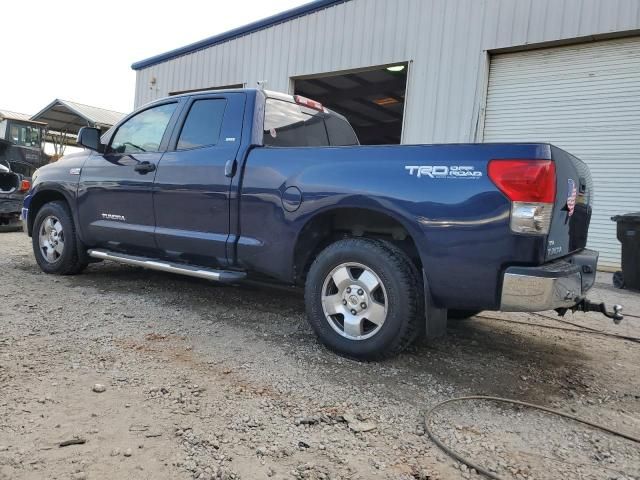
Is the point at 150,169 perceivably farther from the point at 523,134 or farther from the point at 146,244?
the point at 523,134

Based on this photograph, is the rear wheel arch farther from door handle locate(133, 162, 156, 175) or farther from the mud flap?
door handle locate(133, 162, 156, 175)

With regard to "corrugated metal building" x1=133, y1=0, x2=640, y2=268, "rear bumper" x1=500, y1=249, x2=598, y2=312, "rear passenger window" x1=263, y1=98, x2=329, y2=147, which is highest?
"corrugated metal building" x1=133, y1=0, x2=640, y2=268

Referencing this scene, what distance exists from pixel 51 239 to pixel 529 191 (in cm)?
503

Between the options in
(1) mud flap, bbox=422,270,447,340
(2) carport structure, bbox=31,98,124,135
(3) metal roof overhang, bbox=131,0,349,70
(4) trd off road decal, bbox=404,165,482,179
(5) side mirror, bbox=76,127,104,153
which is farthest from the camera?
(2) carport structure, bbox=31,98,124,135

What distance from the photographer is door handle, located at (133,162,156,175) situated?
447cm

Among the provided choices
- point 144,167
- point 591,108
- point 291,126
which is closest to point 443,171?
point 291,126

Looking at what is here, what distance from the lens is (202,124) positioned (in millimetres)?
4348

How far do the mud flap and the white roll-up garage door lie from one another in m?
6.37

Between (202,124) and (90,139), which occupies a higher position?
(202,124)

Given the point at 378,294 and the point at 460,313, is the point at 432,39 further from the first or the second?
the point at 378,294

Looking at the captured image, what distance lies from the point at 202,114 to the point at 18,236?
23.0 ft

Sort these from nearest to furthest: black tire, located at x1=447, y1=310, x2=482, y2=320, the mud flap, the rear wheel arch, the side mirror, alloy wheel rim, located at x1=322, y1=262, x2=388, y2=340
Result: 1. the mud flap
2. alloy wheel rim, located at x1=322, y1=262, x2=388, y2=340
3. the rear wheel arch
4. black tire, located at x1=447, y1=310, x2=482, y2=320
5. the side mirror

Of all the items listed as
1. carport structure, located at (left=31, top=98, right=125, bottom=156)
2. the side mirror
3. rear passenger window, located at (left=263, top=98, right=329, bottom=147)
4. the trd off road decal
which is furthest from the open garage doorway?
carport structure, located at (left=31, top=98, right=125, bottom=156)

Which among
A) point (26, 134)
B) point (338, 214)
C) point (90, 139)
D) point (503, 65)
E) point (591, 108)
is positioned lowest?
point (338, 214)
